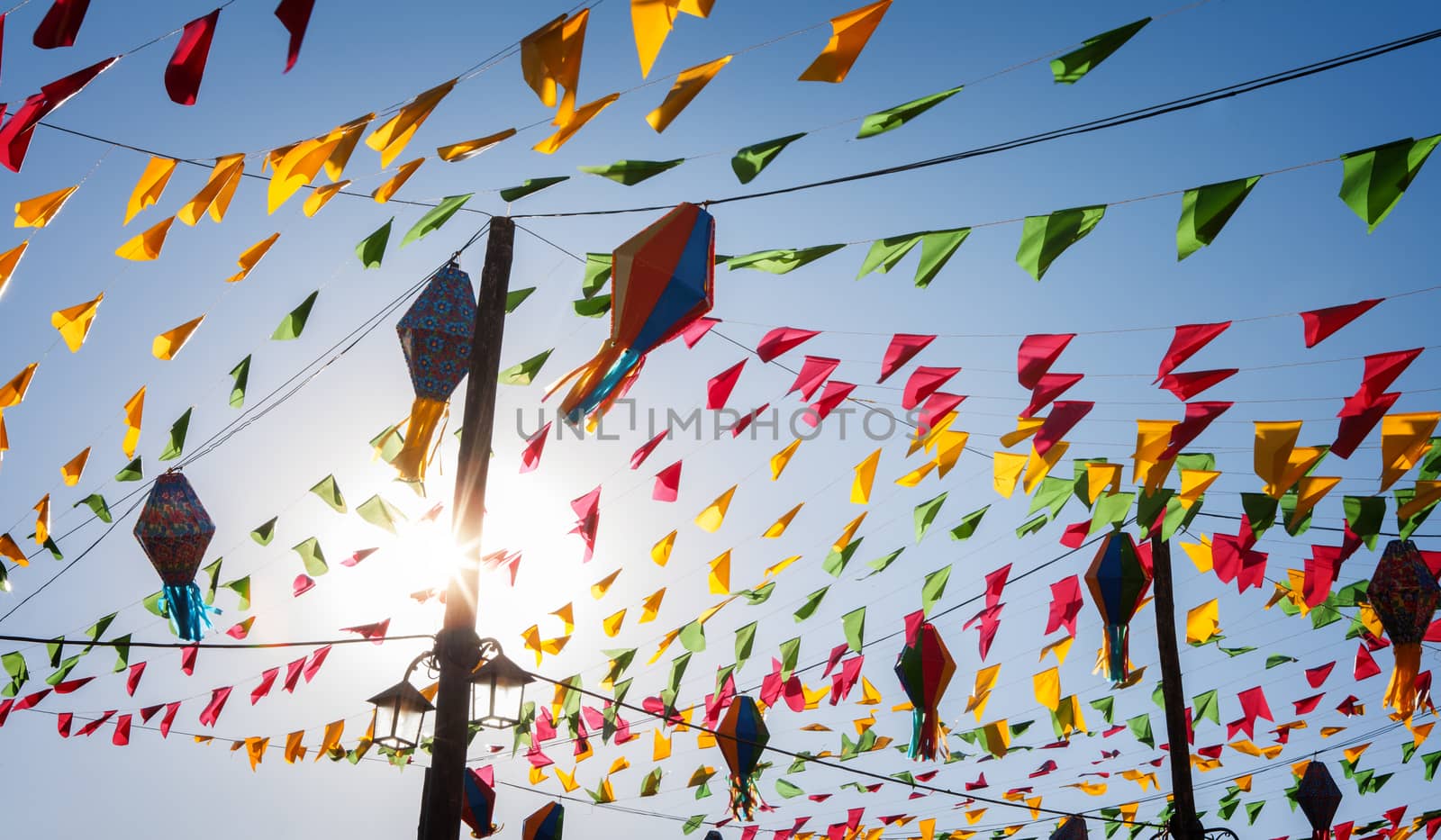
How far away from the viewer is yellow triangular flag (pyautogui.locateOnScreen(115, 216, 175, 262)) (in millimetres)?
6000

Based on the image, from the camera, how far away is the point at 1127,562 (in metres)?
9.54

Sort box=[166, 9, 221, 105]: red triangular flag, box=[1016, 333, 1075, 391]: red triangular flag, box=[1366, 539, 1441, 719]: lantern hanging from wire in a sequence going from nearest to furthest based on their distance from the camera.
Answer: box=[166, 9, 221, 105]: red triangular flag, box=[1016, 333, 1075, 391]: red triangular flag, box=[1366, 539, 1441, 719]: lantern hanging from wire

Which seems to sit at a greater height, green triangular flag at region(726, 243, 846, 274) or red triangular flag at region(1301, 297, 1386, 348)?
green triangular flag at region(726, 243, 846, 274)

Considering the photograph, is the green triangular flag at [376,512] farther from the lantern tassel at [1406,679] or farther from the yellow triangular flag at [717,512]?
the lantern tassel at [1406,679]

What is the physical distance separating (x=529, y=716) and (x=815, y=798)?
11.9 feet

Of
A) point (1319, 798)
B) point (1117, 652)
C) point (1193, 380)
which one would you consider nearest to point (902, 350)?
point (1193, 380)

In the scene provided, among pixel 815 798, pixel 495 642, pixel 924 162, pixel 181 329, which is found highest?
pixel 181 329

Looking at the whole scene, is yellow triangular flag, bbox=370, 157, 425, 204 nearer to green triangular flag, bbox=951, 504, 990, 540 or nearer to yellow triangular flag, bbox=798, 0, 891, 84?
yellow triangular flag, bbox=798, 0, 891, 84

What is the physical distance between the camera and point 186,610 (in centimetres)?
859

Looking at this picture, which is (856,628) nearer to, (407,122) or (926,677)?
(926,677)

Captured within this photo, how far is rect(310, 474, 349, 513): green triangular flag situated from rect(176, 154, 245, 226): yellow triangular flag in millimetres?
3334

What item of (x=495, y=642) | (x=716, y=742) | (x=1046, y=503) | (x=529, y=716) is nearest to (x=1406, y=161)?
(x=1046, y=503)

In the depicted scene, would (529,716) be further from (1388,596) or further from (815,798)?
(1388,596)

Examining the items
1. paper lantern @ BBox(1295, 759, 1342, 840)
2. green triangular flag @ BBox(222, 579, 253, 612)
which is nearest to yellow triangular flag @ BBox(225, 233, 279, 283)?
green triangular flag @ BBox(222, 579, 253, 612)
